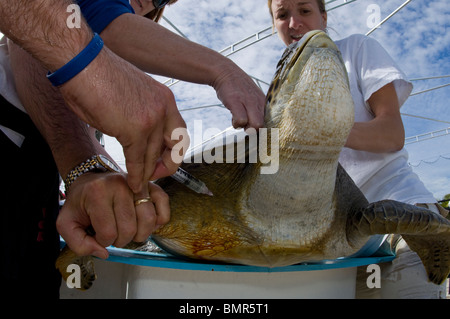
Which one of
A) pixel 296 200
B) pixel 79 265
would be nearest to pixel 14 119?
pixel 79 265

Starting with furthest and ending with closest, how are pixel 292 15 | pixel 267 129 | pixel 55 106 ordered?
pixel 292 15 < pixel 55 106 < pixel 267 129

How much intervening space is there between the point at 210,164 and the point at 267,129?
11.5 inches

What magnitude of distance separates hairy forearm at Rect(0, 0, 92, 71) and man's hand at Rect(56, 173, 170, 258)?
14.2 inches

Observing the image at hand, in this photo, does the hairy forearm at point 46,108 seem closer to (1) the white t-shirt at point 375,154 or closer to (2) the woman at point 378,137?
(2) the woman at point 378,137

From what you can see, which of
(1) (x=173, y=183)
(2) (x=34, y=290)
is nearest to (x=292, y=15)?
(1) (x=173, y=183)

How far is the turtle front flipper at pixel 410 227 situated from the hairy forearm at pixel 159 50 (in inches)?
25.4

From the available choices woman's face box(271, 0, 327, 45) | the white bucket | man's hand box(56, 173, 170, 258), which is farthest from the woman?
man's hand box(56, 173, 170, 258)

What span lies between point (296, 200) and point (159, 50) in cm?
61

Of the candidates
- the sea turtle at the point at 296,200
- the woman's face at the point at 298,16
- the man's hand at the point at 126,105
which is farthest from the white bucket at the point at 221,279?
the woman's face at the point at 298,16

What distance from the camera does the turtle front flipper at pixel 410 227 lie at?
43.9 inches

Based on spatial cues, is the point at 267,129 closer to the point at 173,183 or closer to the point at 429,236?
the point at 173,183

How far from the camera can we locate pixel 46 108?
115 centimetres

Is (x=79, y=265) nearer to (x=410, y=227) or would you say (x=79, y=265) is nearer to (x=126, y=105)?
(x=126, y=105)
